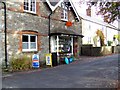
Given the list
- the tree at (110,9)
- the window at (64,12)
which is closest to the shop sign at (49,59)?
the window at (64,12)

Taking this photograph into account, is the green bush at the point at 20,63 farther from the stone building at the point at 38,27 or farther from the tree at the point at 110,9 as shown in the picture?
the tree at the point at 110,9

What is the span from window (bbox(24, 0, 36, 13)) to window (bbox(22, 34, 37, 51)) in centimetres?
225

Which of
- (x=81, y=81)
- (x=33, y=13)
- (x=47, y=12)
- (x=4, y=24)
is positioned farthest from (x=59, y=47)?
(x=81, y=81)

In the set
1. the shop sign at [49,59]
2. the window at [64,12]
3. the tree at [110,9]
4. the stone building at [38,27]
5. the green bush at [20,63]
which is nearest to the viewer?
the tree at [110,9]

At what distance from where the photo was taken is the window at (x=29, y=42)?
23391mm

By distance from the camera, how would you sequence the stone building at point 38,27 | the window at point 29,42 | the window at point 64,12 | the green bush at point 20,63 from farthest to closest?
the window at point 64,12 < the window at point 29,42 < the stone building at point 38,27 < the green bush at point 20,63

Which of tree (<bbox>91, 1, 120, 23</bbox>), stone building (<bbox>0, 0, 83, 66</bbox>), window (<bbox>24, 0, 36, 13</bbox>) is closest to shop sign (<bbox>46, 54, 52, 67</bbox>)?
stone building (<bbox>0, 0, 83, 66</bbox>)

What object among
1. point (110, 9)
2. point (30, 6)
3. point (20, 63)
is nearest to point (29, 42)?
point (30, 6)

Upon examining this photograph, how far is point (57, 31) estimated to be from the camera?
27734mm

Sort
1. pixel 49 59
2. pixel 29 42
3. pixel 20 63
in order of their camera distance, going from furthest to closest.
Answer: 1. pixel 29 42
2. pixel 49 59
3. pixel 20 63

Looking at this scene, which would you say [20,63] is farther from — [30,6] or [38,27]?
[30,6]

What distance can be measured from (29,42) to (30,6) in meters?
3.16

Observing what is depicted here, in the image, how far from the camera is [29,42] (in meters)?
23.9

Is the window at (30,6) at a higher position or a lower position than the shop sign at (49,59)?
higher
